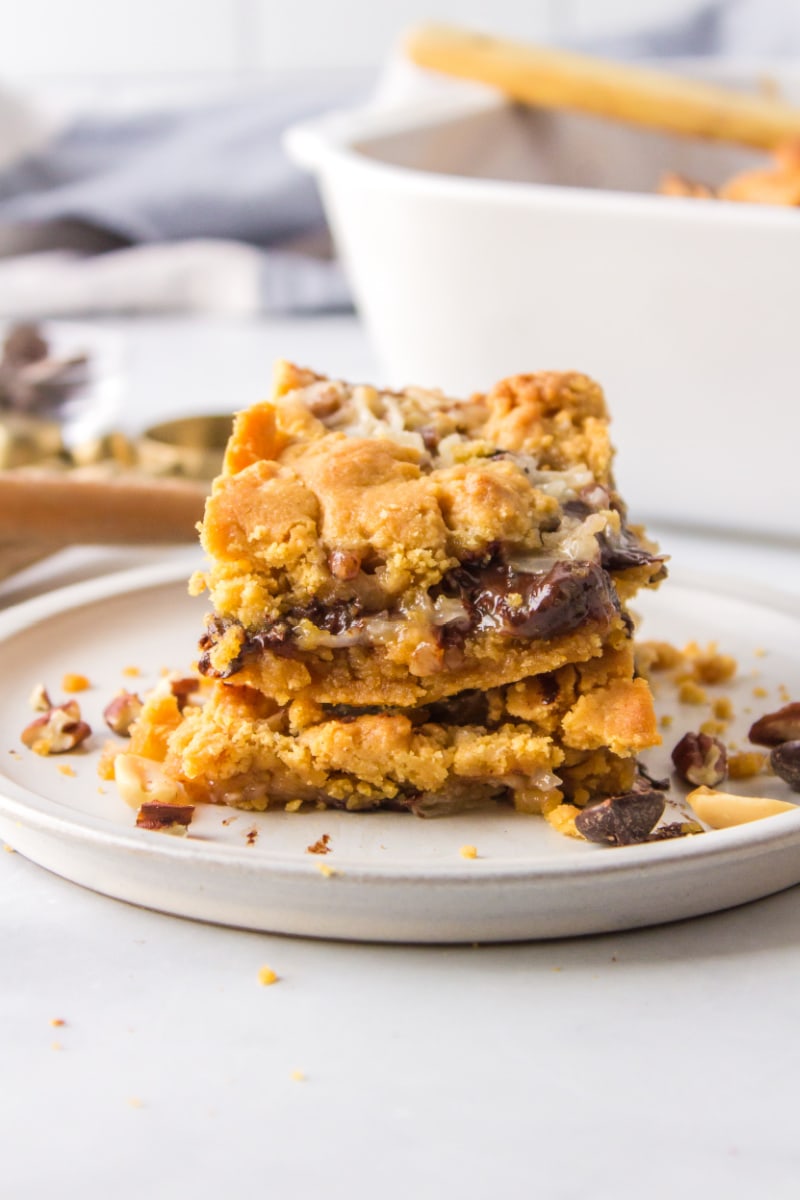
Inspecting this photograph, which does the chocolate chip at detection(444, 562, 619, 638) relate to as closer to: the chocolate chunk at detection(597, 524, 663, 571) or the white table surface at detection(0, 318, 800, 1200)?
the chocolate chunk at detection(597, 524, 663, 571)

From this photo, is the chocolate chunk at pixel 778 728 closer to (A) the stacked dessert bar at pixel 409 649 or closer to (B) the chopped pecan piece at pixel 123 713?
(A) the stacked dessert bar at pixel 409 649

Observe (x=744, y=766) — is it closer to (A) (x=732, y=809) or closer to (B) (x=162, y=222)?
(A) (x=732, y=809)

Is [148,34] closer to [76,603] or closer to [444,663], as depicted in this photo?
[76,603]

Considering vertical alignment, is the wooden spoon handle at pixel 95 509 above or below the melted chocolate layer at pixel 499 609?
below

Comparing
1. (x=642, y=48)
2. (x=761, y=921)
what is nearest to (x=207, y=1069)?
(x=761, y=921)

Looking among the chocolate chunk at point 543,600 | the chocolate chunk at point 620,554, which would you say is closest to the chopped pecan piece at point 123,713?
the chocolate chunk at point 543,600

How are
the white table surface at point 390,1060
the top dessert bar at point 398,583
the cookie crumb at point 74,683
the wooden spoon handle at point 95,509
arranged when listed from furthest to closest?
the wooden spoon handle at point 95,509 < the cookie crumb at point 74,683 < the top dessert bar at point 398,583 < the white table surface at point 390,1060

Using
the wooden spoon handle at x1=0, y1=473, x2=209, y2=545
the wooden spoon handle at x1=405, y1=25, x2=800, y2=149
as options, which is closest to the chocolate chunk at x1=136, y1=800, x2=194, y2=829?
the wooden spoon handle at x1=0, y1=473, x2=209, y2=545
